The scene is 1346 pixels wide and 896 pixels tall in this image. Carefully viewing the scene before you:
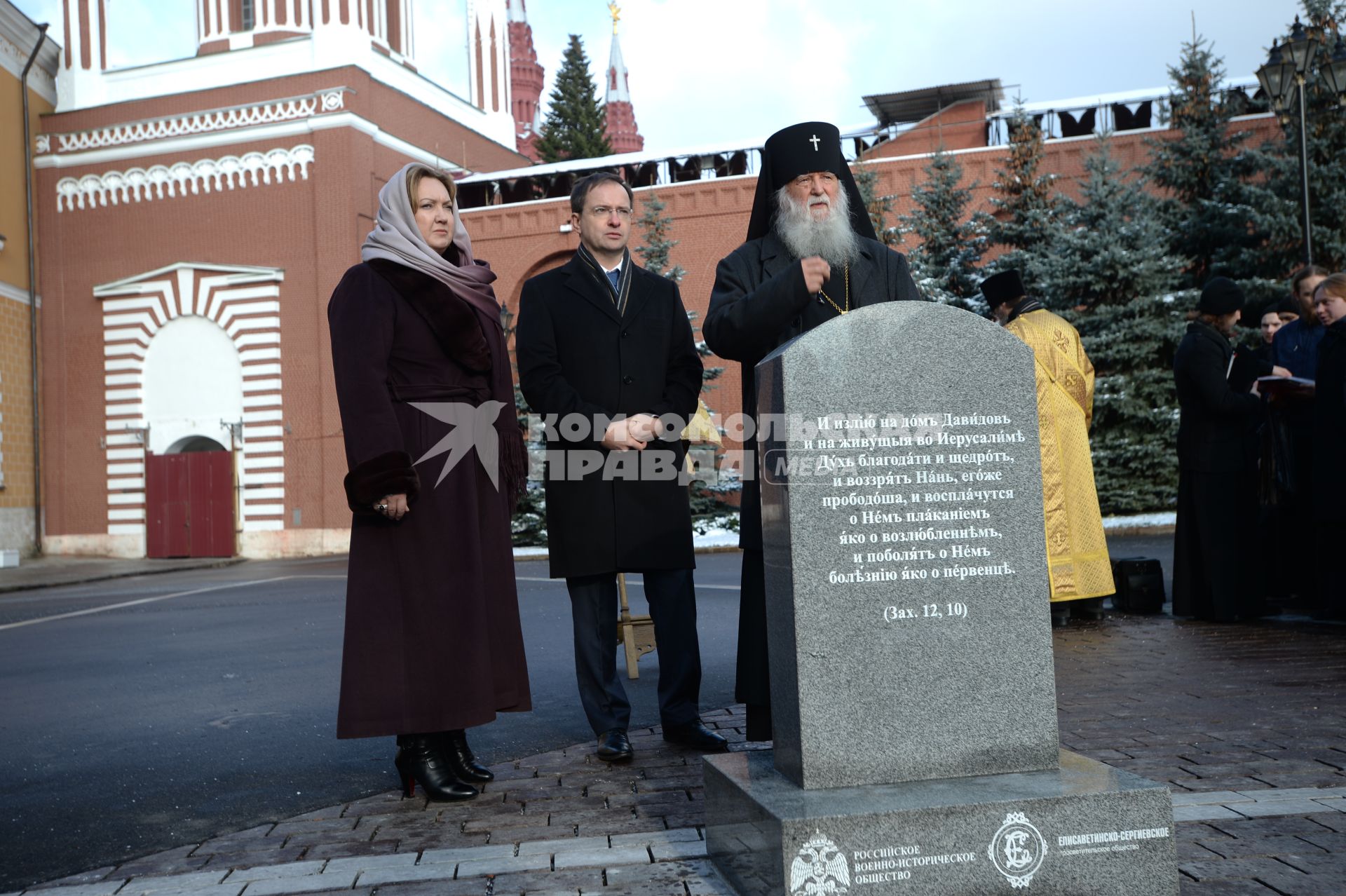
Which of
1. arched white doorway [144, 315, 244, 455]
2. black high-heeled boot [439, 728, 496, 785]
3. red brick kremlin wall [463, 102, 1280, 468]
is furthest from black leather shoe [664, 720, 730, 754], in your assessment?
arched white doorway [144, 315, 244, 455]

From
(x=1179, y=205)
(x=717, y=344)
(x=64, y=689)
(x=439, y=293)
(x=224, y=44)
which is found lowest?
(x=64, y=689)

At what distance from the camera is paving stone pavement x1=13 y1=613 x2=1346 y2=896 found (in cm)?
315

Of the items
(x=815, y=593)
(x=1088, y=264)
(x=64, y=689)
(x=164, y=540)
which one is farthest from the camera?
→ (x=164, y=540)

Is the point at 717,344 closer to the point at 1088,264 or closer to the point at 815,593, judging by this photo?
the point at 815,593

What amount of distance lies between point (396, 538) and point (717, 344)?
1393 mm

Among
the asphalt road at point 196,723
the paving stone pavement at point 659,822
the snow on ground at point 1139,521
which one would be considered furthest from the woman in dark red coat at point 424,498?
the snow on ground at point 1139,521

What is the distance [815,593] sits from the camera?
3102 millimetres

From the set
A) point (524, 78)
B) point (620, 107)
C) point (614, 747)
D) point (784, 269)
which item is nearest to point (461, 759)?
point (614, 747)

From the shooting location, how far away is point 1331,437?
748cm

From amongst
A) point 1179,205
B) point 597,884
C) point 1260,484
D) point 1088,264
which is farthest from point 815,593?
point 1179,205

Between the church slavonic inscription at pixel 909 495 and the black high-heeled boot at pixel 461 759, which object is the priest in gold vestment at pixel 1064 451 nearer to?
the black high-heeled boot at pixel 461 759

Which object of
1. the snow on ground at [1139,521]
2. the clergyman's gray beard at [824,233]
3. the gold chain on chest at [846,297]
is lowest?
the snow on ground at [1139,521]

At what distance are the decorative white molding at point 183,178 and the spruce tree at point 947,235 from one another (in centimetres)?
1444

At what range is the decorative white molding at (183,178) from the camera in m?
28.1
